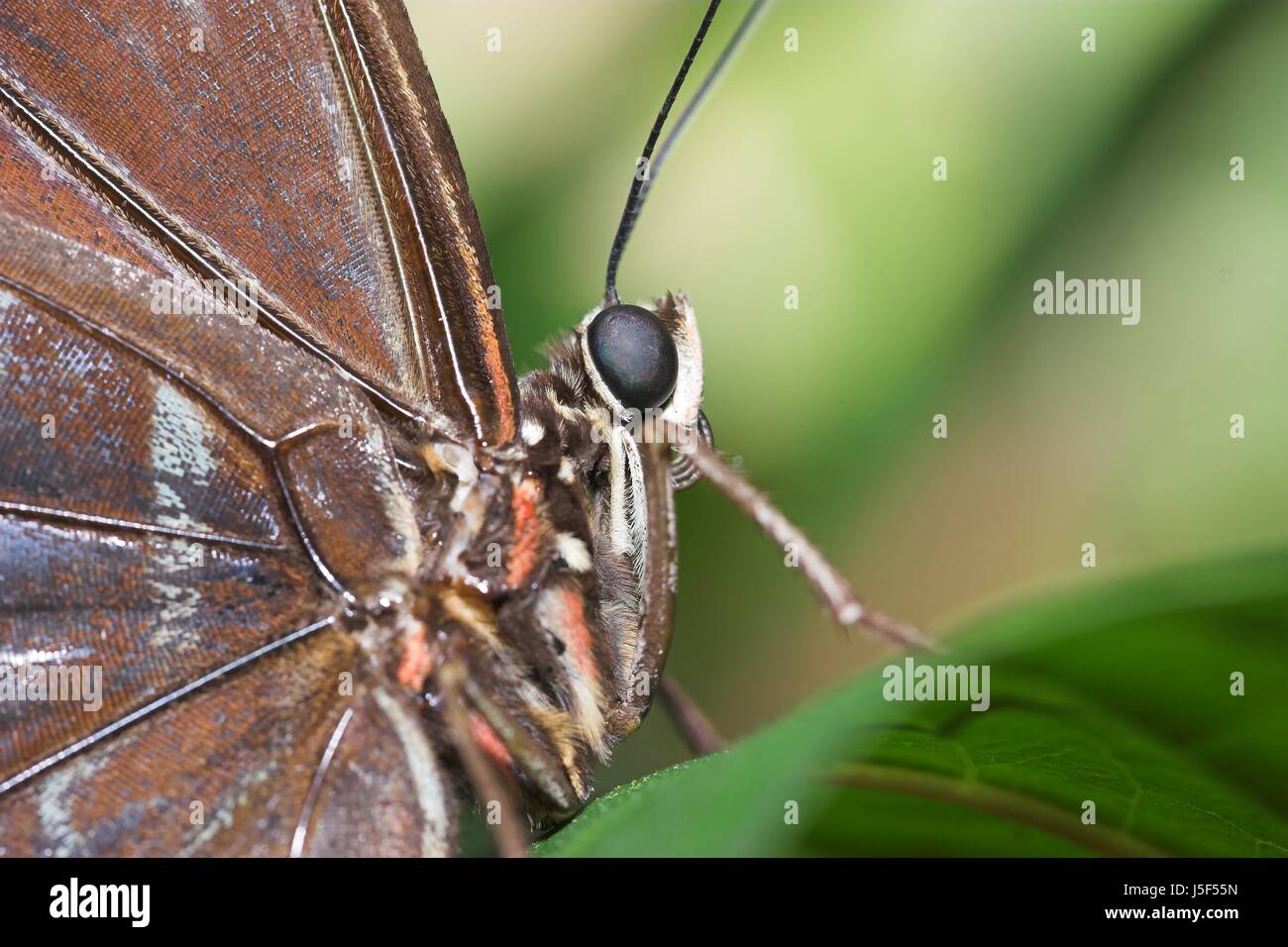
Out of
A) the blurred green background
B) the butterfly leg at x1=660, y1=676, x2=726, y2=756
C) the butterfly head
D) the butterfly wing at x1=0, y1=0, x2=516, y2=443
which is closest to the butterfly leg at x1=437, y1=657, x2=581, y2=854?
the butterfly wing at x1=0, y1=0, x2=516, y2=443

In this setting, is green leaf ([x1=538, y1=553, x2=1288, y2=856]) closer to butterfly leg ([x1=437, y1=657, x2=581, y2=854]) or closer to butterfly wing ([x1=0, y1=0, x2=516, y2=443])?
butterfly leg ([x1=437, y1=657, x2=581, y2=854])

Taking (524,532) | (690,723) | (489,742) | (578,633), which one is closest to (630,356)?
(524,532)

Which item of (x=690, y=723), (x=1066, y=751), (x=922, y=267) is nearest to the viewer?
A: (x=1066, y=751)

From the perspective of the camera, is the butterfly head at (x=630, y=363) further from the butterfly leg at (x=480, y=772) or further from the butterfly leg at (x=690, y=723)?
the butterfly leg at (x=690, y=723)

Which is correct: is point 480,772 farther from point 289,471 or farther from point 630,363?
point 630,363

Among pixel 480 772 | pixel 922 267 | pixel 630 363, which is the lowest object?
pixel 480 772

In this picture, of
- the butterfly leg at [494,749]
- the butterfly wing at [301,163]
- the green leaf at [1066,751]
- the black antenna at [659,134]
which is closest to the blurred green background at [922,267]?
the black antenna at [659,134]

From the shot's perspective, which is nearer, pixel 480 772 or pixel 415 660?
pixel 480 772
